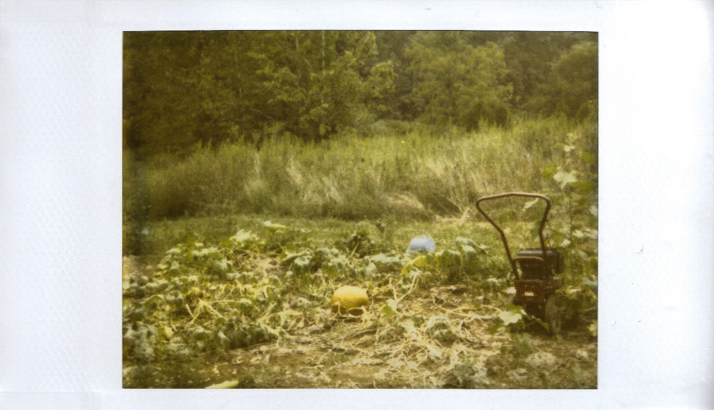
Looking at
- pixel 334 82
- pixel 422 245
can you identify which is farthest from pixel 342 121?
pixel 422 245

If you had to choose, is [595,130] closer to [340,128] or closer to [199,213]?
[340,128]

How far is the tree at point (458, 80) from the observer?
2.18 metres

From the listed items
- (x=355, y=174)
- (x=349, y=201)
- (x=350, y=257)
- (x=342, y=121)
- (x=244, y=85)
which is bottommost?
(x=350, y=257)

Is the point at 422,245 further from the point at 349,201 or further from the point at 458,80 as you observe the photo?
the point at 458,80

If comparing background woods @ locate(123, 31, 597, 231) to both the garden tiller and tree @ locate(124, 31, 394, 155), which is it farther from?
the garden tiller

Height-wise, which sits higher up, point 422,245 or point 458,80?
point 458,80

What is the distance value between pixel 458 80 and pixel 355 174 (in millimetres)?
563

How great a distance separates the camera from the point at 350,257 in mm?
2217

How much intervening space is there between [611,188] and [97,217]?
2.06m

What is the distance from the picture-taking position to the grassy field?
2.17m

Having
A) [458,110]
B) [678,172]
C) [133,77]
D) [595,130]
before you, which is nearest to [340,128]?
[458,110]

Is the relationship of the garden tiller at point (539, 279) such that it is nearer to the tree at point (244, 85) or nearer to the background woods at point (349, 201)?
the background woods at point (349, 201)

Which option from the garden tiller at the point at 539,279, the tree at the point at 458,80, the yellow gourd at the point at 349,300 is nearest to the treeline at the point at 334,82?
the tree at the point at 458,80

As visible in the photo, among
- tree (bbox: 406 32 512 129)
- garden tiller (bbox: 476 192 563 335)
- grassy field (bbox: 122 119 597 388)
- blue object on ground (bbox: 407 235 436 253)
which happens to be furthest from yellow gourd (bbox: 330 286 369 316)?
tree (bbox: 406 32 512 129)
